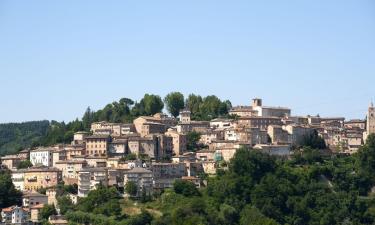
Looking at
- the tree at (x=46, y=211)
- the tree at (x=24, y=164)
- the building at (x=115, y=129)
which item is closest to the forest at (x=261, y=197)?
the tree at (x=46, y=211)

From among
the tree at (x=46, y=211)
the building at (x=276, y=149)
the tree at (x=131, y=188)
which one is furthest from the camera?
the building at (x=276, y=149)

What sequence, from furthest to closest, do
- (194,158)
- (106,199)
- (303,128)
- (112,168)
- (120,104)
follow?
(120,104) → (303,128) → (194,158) → (112,168) → (106,199)

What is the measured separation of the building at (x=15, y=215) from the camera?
145 feet

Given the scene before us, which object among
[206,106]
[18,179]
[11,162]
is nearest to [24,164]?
[11,162]

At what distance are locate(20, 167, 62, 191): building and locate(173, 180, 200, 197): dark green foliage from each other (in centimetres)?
635

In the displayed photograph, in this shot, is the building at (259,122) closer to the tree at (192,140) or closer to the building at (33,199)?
the tree at (192,140)

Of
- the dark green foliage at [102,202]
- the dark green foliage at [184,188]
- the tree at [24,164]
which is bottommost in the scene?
the dark green foliage at [102,202]

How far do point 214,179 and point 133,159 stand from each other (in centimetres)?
435

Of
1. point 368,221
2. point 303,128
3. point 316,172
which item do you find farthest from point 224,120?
point 368,221

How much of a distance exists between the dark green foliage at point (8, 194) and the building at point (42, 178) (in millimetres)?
1565

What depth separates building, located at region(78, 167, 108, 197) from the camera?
4681 cm

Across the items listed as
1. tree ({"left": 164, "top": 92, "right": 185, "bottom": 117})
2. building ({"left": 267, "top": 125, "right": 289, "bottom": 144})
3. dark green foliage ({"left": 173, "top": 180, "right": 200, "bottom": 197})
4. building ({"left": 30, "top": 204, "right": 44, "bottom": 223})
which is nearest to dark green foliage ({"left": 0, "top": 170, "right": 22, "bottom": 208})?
building ({"left": 30, "top": 204, "right": 44, "bottom": 223})

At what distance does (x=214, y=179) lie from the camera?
4822cm

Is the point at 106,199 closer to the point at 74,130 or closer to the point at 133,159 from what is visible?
the point at 133,159
